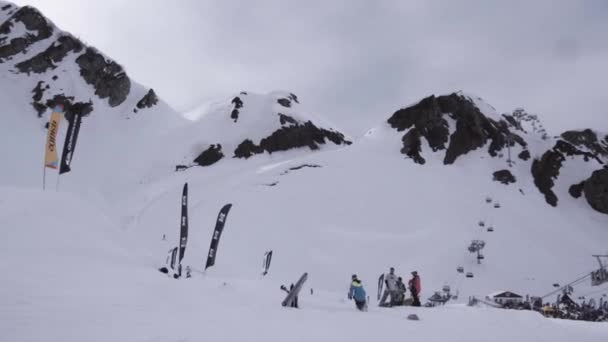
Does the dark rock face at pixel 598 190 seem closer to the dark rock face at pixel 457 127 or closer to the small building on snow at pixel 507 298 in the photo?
the dark rock face at pixel 457 127

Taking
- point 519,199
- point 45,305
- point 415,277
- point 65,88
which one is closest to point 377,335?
point 45,305

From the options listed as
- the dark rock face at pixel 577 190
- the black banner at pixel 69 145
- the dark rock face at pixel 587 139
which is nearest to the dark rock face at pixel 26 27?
the black banner at pixel 69 145

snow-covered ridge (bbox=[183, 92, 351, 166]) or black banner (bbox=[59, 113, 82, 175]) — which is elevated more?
snow-covered ridge (bbox=[183, 92, 351, 166])

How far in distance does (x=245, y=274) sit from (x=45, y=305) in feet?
68.2

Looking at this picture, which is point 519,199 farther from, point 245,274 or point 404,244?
point 245,274

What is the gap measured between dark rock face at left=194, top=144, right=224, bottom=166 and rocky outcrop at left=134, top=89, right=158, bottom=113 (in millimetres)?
22614

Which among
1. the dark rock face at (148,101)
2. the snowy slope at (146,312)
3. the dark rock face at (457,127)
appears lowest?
the snowy slope at (146,312)

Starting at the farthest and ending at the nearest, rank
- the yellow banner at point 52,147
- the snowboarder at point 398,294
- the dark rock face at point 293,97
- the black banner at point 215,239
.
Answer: the dark rock face at point 293,97
the yellow banner at point 52,147
the black banner at point 215,239
the snowboarder at point 398,294

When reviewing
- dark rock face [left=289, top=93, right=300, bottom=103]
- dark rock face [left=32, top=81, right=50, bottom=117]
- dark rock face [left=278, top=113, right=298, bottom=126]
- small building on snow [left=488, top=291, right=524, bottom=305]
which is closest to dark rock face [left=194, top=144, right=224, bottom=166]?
dark rock face [left=278, top=113, right=298, bottom=126]

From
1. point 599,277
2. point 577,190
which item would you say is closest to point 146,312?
point 599,277

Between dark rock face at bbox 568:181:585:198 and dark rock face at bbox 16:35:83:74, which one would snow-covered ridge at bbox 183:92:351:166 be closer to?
dark rock face at bbox 16:35:83:74

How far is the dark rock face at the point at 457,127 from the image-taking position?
52.7 meters

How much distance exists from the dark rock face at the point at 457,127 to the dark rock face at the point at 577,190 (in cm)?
922

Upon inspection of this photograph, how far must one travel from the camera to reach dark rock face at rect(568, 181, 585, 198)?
4659cm
